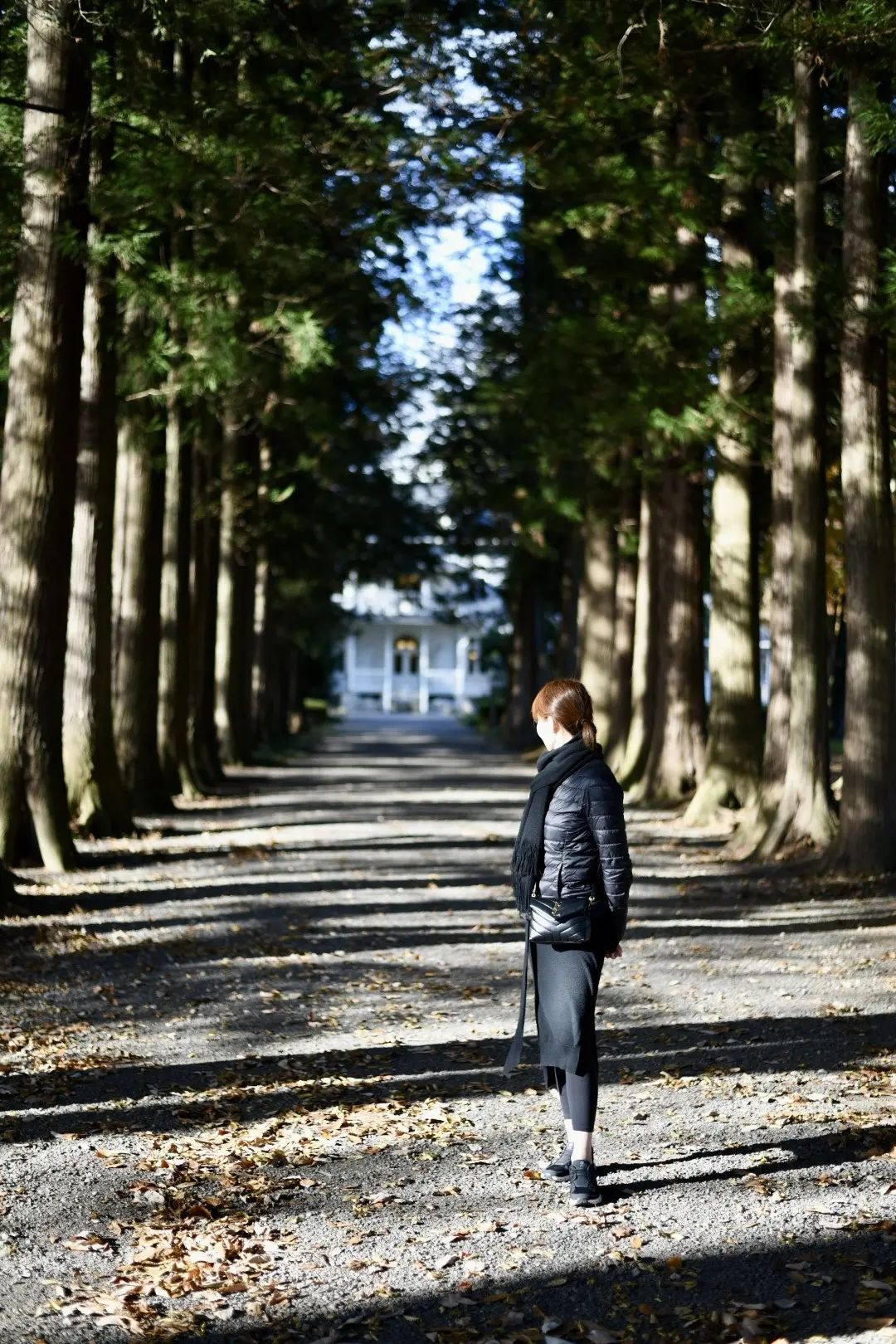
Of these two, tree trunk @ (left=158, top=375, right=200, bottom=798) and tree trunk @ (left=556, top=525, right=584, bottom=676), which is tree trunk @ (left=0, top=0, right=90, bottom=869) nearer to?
tree trunk @ (left=158, top=375, right=200, bottom=798)

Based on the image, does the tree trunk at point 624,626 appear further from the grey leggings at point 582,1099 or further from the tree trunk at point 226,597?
the grey leggings at point 582,1099

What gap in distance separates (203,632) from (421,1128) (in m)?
24.0

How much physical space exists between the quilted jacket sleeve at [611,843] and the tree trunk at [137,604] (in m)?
15.7

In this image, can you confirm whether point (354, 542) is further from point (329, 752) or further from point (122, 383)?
point (122, 383)

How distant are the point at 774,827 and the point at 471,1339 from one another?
527 inches

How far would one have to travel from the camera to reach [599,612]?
115 ft

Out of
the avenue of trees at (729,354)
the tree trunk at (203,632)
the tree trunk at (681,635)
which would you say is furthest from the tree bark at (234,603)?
the tree trunk at (681,635)

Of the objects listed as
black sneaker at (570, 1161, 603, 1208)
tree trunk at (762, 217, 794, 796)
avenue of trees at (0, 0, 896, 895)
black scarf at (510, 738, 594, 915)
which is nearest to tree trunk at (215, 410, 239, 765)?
avenue of trees at (0, 0, 896, 895)

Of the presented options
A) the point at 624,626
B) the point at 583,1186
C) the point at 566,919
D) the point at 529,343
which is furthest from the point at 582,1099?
the point at 624,626

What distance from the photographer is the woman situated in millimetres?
6172

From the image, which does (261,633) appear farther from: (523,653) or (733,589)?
(733,589)

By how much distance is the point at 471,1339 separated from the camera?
190 inches

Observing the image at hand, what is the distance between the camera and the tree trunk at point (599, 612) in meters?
34.5

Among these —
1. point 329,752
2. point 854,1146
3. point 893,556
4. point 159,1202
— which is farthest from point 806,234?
point 329,752
